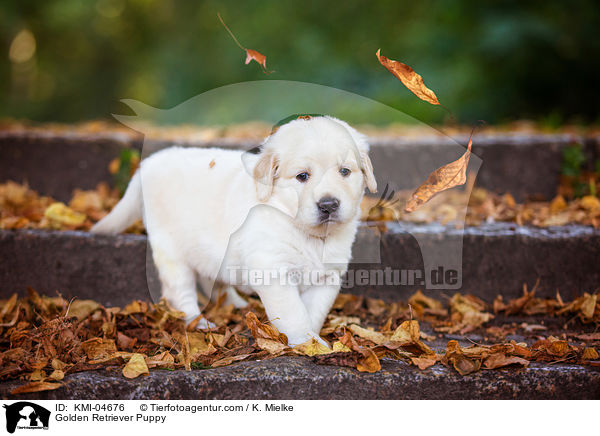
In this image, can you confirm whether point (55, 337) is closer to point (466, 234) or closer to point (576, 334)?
point (466, 234)

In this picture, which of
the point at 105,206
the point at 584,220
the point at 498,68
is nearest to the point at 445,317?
the point at 584,220

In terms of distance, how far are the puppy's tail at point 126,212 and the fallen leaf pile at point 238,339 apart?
0.44 m

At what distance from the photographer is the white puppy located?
229 cm

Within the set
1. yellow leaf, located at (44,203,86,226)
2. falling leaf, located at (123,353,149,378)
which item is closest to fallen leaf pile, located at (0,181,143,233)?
yellow leaf, located at (44,203,86,226)

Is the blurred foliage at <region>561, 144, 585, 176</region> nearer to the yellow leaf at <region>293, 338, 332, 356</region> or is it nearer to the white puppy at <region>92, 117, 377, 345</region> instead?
the white puppy at <region>92, 117, 377, 345</region>

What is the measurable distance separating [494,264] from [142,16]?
521 inches

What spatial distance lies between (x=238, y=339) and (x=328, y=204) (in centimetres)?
83

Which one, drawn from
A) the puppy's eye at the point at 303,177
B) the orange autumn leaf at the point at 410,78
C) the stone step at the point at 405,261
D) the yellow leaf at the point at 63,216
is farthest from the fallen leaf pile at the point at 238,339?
the orange autumn leaf at the point at 410,78

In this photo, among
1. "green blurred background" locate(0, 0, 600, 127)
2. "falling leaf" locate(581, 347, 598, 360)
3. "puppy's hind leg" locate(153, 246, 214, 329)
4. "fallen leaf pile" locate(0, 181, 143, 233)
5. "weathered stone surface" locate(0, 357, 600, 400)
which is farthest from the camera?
"green blurred background" locate(0, 0, 600, 127)

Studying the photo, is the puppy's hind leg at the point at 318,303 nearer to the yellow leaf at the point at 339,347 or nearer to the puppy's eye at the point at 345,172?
the yellow leaf at the point at 339,347

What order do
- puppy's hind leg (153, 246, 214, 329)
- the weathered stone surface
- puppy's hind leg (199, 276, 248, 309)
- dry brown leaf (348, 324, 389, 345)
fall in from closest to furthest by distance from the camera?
the weathered stone surface, dry brown leaf (348, 324, 389, 345), puppy's hind leg (153, 246, 214, 329), puppy's hind leg (199, 276, 248, 309)

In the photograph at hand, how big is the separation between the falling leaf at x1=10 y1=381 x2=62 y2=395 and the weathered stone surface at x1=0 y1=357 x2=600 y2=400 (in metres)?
0.02

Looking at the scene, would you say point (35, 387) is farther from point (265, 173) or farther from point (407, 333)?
point (407, 333)

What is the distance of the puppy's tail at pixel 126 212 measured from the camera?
313cm
